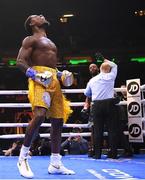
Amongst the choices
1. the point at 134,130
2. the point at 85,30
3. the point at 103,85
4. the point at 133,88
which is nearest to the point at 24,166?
the point at 103,85

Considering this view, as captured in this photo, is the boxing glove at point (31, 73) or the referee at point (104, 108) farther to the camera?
the referee at point (104, 108)

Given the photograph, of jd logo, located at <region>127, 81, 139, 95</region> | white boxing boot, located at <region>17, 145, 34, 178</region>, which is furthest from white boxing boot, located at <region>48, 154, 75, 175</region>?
jd logo, located at <region>127, 81, 139, 95</region>

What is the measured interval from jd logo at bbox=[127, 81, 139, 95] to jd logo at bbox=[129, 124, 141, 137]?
44cm

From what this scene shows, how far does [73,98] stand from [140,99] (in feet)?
14.2

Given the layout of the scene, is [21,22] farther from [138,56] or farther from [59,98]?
[59,98]

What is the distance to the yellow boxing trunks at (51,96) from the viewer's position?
3145mm

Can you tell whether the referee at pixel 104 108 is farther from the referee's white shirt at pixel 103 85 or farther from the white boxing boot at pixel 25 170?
the white boxing boot at pixel 25 170

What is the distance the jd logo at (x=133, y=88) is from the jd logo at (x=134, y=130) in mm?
438

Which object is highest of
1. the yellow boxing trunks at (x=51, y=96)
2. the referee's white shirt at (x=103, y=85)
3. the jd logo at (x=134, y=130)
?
the referee's white shirt at (x=103, y=85)

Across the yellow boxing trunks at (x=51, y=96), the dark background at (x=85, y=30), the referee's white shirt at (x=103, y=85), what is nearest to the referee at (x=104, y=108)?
the referee's white shirt at (x=103, y=85)

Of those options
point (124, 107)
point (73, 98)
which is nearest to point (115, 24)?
point (73, 98)

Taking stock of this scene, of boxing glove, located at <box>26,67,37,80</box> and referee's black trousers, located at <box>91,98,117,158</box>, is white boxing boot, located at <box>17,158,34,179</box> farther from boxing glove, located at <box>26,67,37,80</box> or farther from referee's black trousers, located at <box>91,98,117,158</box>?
referee's black trousers, located at <box>91,98,117,158</box>

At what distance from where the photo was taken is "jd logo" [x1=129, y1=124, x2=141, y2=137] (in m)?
5.15

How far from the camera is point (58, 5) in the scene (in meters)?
10.7
